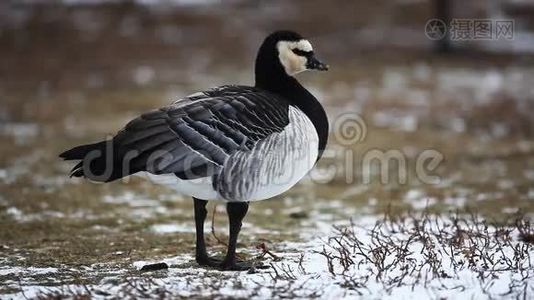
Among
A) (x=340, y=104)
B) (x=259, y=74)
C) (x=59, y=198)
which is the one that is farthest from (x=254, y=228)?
(x=340, y=104)

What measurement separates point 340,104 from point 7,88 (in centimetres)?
919

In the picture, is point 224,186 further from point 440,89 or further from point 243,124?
point 440,89

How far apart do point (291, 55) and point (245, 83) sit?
14519mm

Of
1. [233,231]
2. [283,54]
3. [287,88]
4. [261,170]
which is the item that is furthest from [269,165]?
[283,54]

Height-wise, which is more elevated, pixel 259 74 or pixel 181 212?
pixel 259 74

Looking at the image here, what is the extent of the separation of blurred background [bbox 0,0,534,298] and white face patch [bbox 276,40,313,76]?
7.02 feet

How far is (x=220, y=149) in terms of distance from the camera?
5.84m

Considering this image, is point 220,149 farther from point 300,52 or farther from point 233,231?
point 300,52

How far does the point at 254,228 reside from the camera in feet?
29.2

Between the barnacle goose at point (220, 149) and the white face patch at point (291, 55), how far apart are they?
1.35ft

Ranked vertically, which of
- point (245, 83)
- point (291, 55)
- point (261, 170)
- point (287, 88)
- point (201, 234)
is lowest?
point (201, 234)
